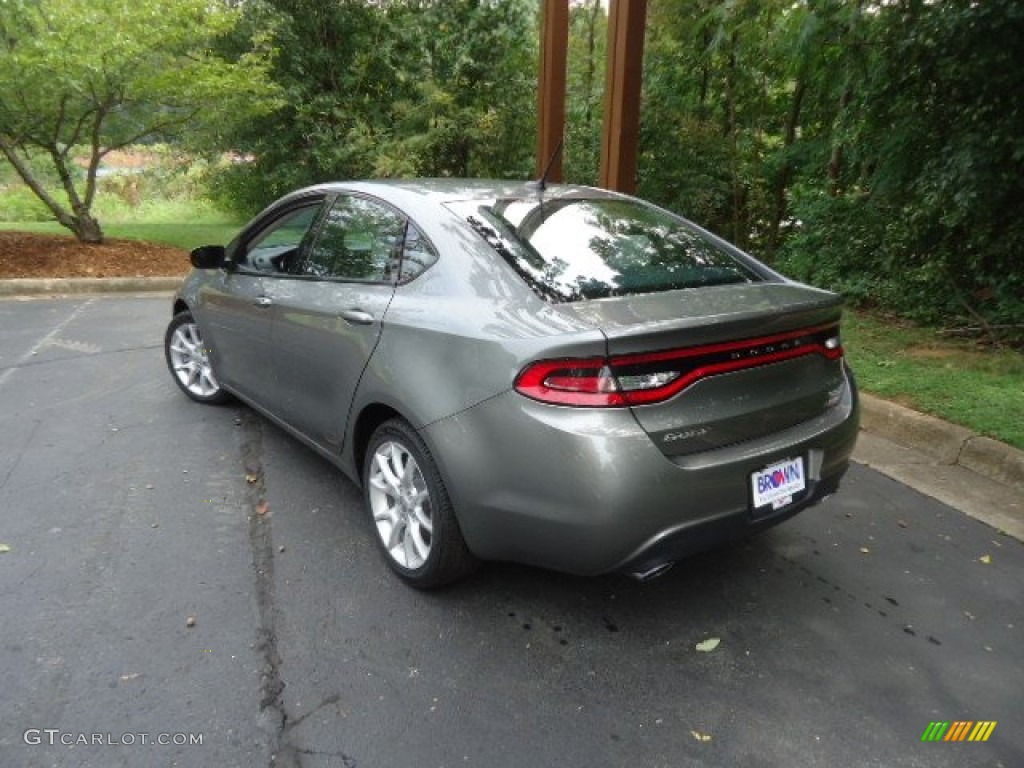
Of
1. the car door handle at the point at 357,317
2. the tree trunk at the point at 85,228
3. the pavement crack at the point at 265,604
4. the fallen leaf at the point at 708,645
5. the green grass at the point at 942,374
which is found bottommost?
the fallen leaf at the point at 708,645

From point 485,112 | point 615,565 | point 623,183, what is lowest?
point 615,565

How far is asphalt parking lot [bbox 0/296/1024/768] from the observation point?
6.56ft

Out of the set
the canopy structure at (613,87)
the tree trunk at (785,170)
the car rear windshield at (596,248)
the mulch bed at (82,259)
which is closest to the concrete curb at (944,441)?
the car rear windshield at (596,248)

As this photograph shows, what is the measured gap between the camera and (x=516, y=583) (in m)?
2.74

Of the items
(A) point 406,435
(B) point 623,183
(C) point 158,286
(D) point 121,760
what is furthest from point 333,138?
(D) point 121,760

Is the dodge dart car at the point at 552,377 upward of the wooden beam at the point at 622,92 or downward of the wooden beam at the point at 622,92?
downward

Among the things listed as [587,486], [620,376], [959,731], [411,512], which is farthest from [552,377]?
[959,731]

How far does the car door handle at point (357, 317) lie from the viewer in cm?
270

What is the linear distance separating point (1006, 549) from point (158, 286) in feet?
→ 29.0

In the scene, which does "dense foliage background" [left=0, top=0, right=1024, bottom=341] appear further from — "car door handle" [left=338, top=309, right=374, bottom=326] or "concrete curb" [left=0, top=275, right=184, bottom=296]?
"car door handle" [left=338, top=309, right=374, bottom=326]

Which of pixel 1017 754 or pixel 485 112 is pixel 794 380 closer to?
pixel 1017 754

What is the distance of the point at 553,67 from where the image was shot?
6957mm

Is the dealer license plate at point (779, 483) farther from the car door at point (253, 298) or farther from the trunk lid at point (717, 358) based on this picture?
the car door at point (253, 298)

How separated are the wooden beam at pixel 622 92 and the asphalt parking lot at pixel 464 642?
386cm
